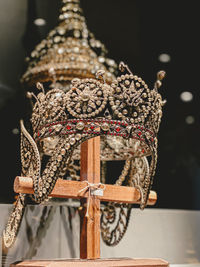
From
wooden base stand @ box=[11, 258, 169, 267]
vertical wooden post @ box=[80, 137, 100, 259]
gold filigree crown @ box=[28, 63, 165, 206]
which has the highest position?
gold filigree crown @ box=[28, 63, 165, 206]

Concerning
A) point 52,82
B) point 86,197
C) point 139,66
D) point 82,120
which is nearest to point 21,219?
point 86,197

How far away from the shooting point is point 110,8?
140cm

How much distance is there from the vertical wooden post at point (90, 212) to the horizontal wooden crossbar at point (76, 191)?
22 millimetres

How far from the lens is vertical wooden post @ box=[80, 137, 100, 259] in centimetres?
88

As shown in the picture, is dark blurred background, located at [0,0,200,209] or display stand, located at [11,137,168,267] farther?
dark blurred background, located at [0,0,200,209]

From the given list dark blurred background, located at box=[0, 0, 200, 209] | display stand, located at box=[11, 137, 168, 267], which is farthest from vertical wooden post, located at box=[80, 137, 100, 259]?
dark blurred background, located at box=[0, 0, 200, 209]

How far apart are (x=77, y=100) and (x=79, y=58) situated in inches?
12.4

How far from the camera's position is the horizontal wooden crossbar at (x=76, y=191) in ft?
2.66

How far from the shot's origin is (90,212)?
0.89 meters

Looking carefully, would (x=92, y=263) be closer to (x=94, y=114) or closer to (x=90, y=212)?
(x=90, y=212)

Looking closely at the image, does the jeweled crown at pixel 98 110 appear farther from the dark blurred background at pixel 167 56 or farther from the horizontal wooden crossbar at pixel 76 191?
the dark blurred background at pixel 167 56

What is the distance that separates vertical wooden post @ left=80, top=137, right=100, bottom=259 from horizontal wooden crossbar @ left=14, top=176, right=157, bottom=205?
0.02m

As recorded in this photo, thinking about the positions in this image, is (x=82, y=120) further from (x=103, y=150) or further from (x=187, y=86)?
(x=187, y=86)

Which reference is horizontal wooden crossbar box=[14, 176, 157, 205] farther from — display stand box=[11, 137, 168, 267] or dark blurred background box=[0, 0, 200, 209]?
dark blurred background box=[0, 0, 200, 209]
